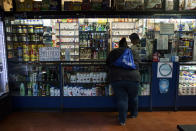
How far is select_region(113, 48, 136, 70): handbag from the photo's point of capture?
298cm

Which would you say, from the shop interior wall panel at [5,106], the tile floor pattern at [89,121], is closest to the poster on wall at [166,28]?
the tile floor pattern at [89,121]

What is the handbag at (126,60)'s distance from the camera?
2.98 metres

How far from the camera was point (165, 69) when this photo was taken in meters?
3.71

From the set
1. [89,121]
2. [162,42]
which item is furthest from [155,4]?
[89,121]

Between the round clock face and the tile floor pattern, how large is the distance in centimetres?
96

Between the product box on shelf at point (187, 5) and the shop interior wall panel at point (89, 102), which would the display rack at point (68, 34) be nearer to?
the shop interior wall panel at point (89, 102)

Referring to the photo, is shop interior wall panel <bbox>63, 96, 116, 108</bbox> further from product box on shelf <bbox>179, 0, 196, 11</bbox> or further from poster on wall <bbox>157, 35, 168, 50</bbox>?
product box on shelf <bbox>179, 0, 196, 11</bbox>

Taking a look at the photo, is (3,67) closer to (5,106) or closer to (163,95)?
(5,106)

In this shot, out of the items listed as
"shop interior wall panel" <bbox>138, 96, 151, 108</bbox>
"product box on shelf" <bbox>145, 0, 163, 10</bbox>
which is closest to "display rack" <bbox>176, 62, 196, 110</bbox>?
"shop interior wall panel" <bbox>138, 96, 151, 108</bbox>

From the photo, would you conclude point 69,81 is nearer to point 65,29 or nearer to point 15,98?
point 15,98

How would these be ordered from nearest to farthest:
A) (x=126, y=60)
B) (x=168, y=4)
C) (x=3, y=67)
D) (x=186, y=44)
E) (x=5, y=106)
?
(x=126, y=60) → (x=5, y=106) → (x=3, y=67) → (x=168, y=4) → (x=186, y=44)

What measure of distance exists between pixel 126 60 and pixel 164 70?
130cm

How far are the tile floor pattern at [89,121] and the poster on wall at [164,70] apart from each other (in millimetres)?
916

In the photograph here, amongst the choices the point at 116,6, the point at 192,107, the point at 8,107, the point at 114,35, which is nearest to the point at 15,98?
the point at 8,107
